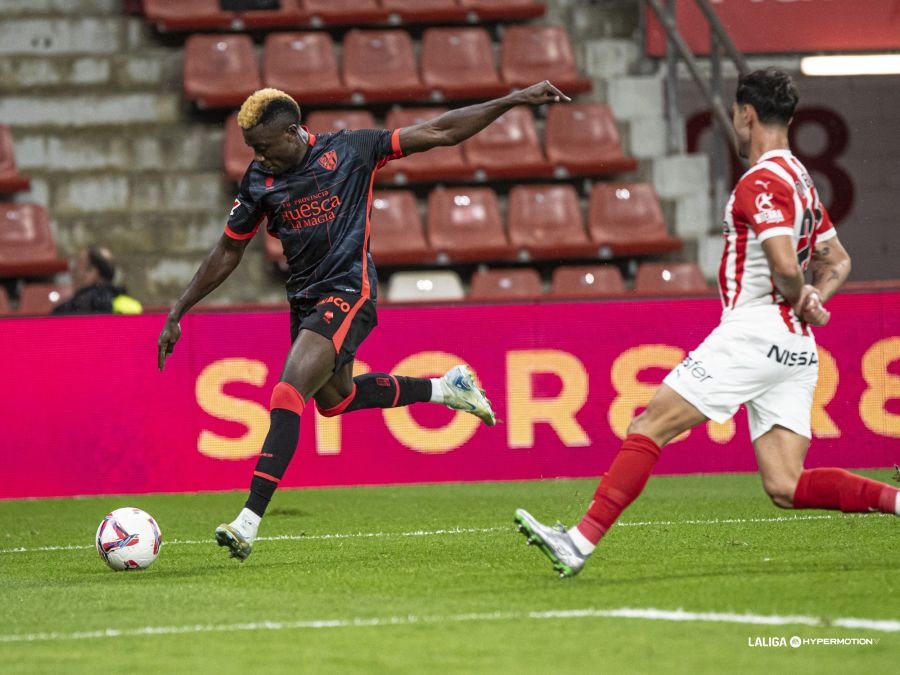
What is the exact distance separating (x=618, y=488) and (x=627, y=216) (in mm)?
8773

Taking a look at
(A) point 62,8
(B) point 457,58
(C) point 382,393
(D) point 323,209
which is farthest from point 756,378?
(A) point 62,8

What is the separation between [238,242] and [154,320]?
12.1ft

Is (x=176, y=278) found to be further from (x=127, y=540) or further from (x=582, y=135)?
(x=127, y=540)

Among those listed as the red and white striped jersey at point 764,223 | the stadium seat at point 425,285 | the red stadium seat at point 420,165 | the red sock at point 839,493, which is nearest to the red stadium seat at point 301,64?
the red stadium seat at point 420,165

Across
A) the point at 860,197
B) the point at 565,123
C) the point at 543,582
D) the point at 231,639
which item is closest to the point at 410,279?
the point at 565,123

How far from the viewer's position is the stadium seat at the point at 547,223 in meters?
13.8

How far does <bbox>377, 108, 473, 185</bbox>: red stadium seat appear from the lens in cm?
1428

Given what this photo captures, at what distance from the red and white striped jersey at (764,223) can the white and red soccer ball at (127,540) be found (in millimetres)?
2632

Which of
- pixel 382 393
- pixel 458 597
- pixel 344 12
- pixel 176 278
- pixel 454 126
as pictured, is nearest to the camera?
pixel 458 597

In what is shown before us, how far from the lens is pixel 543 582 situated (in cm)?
591

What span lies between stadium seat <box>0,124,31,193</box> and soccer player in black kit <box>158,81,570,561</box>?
23.8ft

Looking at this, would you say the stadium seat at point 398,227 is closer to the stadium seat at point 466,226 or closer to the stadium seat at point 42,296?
the stadium seat at point 466,226

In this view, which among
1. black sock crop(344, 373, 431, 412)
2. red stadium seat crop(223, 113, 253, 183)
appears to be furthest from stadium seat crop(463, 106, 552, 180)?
black sock crop(344, 373, 431, 412)

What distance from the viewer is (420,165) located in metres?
14.5
